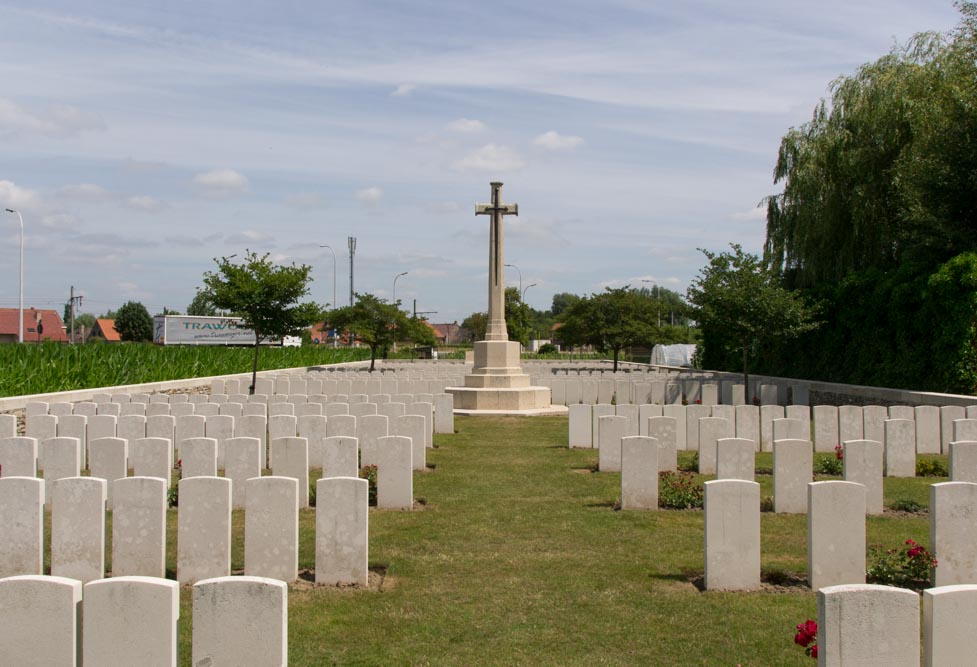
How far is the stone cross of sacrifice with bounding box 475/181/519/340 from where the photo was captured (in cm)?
2292

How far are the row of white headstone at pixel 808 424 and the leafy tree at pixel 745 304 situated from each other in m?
6.85

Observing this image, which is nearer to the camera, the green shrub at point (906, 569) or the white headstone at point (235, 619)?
the white headstone at point (235, 619)

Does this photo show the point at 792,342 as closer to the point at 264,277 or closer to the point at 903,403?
the point at 903,403

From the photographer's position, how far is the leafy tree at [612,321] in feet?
113

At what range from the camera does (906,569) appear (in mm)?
6176

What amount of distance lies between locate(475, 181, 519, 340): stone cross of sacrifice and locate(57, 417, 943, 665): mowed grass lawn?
13.1 m

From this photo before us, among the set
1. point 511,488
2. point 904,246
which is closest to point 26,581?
point 511,488

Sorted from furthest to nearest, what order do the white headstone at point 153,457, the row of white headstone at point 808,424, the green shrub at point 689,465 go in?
the green shrub at point 689,465 < the row of white headstone at point 808,424 < the white headstone at point 153,457

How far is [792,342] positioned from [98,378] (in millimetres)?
19469

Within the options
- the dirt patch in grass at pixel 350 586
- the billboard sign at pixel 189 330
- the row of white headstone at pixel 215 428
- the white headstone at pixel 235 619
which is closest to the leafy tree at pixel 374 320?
the billboard sign at pixel 189 330

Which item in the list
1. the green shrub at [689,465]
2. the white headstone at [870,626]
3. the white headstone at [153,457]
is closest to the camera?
the white headstone at [870,626]

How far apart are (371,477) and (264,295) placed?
13.2 m

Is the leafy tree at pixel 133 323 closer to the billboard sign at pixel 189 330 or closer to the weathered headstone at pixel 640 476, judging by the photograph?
the billboard sign at pixel 189 330

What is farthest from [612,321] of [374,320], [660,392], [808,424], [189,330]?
[189,330]
